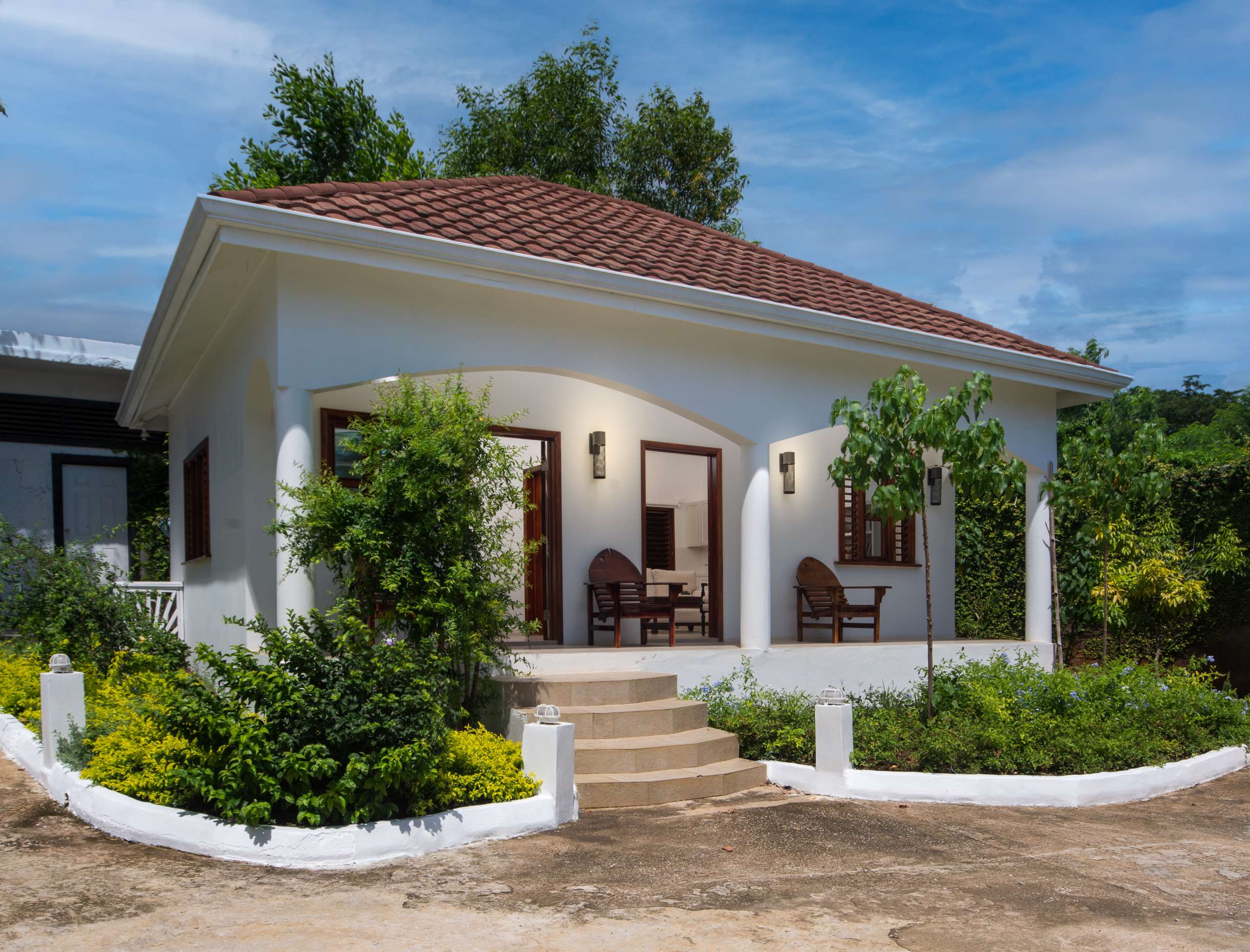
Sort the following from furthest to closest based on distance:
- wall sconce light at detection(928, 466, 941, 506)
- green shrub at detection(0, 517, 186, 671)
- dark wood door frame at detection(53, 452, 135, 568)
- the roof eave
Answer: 1. dark wood door frame at detection(53, 452, 135, 568)
2. wall sconce light at detection(928, 466, 941, 506)
3. green shrub at detection(0, 517, 186, 671)
4. the roof eave

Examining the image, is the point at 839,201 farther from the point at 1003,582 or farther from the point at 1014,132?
the point at 1003,582

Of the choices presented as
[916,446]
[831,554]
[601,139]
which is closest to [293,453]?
[916,446]

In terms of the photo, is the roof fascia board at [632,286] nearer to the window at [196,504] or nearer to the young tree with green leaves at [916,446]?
the young tree with green leaves at [916,446]

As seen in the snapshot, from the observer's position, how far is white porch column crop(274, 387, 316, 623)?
6664 mm

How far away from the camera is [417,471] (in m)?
6.25

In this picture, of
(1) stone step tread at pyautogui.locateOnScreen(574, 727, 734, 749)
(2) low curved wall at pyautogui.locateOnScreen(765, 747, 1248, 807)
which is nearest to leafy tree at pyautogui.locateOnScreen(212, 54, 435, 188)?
(1) stone step tread at pyautogui.locateOnScreen(574, 727, 734, 749)

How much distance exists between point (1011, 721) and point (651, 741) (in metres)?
2.81

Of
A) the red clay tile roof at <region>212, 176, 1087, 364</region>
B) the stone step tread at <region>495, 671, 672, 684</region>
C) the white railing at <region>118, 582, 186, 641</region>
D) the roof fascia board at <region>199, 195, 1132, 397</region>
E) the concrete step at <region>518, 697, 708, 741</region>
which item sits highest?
the red clay tile roof at <region>212, 176, 1087, 364</region>

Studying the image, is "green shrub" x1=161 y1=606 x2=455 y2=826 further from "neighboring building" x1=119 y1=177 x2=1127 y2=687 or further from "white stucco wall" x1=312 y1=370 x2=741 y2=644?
"white stucco wall" x1=312 y1=370 x2=741 y2=644

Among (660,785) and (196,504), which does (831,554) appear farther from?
(196,504)

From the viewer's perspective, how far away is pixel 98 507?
13594 mm

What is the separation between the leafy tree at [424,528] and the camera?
6.21 metres

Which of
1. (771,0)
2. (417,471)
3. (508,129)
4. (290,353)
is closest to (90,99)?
(508,129)

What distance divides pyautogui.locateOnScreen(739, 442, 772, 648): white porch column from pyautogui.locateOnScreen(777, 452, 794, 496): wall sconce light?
2.43 meters
